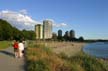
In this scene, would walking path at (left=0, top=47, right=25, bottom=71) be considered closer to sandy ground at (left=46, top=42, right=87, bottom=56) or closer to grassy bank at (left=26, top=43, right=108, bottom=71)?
grassy bank at (left=26, top=43, right=108, bottom=71)

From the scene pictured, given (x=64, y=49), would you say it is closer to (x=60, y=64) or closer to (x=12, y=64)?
(x=12, y=64)

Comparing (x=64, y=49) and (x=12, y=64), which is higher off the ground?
(x=12, y=64)

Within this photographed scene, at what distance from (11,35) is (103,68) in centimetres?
10129

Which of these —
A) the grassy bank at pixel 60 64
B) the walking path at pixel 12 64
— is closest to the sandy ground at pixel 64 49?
the grassy bank at pixel 60 64

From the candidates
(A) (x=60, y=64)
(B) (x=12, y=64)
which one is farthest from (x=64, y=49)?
(A) (x=60, y=64)

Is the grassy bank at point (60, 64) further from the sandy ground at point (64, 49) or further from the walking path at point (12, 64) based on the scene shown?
the sandy ground at point (64, 49)

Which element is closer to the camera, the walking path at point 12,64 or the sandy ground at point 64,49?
the walking path at point 12,64

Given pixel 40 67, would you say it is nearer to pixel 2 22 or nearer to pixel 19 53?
pixel 19 53

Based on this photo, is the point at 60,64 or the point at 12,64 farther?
the point at 12,64

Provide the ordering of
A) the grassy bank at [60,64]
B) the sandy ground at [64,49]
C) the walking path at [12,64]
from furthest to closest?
1. the sandy ground at [64,49]
2. the walking path at [12,64]
3. the grassy bank at [60,64]

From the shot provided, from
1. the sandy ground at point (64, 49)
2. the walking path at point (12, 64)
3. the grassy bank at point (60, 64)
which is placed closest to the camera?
the grassy bank at point (60, 64)

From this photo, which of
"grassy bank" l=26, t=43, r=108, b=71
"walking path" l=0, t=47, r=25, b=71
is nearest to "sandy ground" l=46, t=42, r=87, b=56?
"grassy bank" l=26, t=43, r=108, b=71

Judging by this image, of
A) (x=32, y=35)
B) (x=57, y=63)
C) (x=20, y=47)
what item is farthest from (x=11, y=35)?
(x=57, y=63)

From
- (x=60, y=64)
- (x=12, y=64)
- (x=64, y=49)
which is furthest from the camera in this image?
(x=64, y=49)
